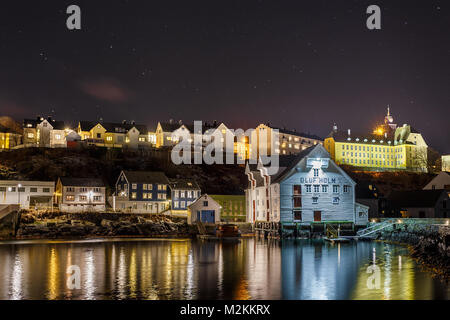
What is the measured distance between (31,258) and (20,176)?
54923mm

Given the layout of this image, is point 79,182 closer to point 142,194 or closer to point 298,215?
point 142,194

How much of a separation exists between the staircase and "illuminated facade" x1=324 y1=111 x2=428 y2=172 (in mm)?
68826

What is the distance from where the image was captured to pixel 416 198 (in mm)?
78812

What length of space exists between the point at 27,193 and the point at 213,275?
5749 cm

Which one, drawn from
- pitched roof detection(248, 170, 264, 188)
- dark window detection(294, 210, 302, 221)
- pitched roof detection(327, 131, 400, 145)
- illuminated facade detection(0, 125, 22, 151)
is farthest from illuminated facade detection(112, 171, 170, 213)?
pitched roof detection(327, 131, 400, 145)

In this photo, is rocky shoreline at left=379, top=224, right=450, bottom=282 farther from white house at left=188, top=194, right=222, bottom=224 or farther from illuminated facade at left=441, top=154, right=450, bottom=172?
illuminated facade at left=441, top=154, right=450, bottom=172

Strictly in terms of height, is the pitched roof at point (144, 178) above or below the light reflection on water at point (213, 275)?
above

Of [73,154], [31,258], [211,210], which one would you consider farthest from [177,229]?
[73,154]

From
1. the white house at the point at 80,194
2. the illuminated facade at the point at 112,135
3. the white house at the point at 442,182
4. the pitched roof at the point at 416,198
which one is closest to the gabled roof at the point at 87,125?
the illuminated facade at the point at 112,135

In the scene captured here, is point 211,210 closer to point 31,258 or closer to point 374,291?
point 31,258

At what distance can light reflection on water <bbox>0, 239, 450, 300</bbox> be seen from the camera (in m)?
24.0

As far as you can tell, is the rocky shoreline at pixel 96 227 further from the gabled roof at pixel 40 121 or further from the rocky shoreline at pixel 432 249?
the gabled roof at pixel 40 121

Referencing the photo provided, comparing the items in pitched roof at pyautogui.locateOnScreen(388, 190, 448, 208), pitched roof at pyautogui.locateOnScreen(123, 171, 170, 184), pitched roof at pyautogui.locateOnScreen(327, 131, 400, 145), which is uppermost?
pitched roof at pyautogui.locateOnScreen(327, 131, 400, 145)

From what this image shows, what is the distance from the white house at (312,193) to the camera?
64.5 m
